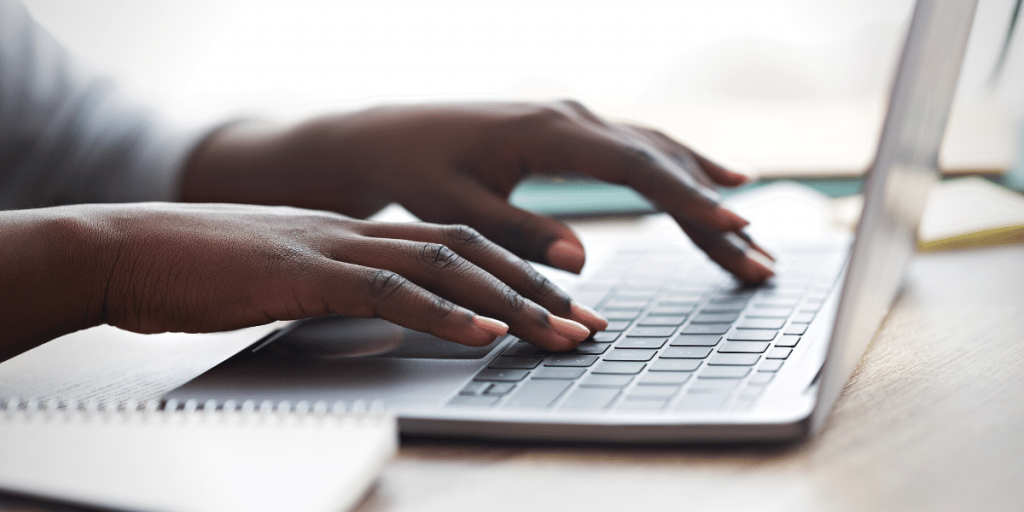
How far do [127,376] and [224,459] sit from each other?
0.21 metres

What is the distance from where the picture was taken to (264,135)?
83cm

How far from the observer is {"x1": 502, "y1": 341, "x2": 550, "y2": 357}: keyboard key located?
17.1 inches

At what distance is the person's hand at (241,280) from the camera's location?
1.42 feet

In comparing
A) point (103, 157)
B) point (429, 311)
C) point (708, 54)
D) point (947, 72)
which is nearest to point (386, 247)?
point (429, 311)

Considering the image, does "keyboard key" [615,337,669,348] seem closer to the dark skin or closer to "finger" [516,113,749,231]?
the dark skin

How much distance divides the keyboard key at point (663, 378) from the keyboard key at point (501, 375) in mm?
63

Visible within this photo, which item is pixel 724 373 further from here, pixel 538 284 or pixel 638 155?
pixel 638 155

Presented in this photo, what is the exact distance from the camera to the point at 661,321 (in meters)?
0.50

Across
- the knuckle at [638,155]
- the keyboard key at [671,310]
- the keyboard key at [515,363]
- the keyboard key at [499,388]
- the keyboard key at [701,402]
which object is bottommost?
the keyboard key at [671,310]

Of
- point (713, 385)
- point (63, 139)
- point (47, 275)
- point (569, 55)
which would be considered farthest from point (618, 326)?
point (569, 55)

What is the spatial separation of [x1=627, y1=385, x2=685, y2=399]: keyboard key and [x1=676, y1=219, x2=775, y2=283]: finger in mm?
275

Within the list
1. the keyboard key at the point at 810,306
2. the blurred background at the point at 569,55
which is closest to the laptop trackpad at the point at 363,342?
the keyboard key at the point at 810,306

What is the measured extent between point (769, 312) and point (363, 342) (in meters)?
0.27

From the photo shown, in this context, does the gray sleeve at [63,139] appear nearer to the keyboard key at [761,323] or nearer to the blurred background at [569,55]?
the blurred background at [569,55]
